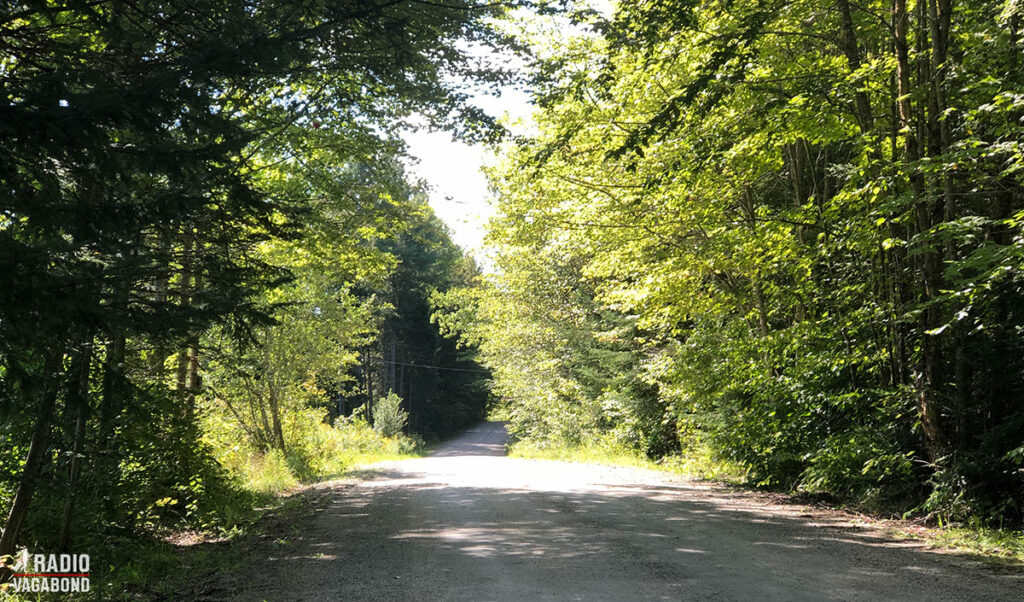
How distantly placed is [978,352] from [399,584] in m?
7.23

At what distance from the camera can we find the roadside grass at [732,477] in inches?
269

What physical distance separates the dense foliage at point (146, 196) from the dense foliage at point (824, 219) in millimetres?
2639

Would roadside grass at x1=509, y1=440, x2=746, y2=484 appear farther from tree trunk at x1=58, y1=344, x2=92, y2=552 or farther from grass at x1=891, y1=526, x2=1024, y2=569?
tree trunk at x1=58, y1=344, x2=92, y2=552

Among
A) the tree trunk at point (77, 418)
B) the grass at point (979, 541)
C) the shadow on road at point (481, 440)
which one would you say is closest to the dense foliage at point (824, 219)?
the grass at point (979, 541)

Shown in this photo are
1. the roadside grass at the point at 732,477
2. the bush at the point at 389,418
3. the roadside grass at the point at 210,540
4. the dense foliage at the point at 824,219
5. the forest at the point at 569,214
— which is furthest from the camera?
the bush at the point at 389,418

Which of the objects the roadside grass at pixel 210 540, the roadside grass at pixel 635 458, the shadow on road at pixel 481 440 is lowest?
the shadow on road at pixel 481 440

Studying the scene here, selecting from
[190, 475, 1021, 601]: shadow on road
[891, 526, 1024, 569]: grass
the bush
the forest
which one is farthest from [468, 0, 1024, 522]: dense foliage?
the bush

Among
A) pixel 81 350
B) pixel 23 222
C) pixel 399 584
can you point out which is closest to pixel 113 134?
pixel 23 222

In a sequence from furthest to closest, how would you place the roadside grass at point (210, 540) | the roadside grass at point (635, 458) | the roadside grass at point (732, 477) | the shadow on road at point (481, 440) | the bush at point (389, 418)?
1. the shadow on road at point (481, 440)
2. the bush at point (389, 418)
3. the roadside grass at point (635, 458)
4. the roadside grass at point (732, 477)
5. the roadside grass at point (210, 540)

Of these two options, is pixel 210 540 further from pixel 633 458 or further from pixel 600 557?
pixel 633 458

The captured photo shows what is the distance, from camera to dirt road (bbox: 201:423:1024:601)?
545 centimetres

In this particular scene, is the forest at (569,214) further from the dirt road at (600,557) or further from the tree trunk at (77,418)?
the dirt road at (600,557)

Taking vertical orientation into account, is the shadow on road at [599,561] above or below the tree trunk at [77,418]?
below

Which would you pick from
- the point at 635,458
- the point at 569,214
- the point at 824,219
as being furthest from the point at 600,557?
the point at 635,458
